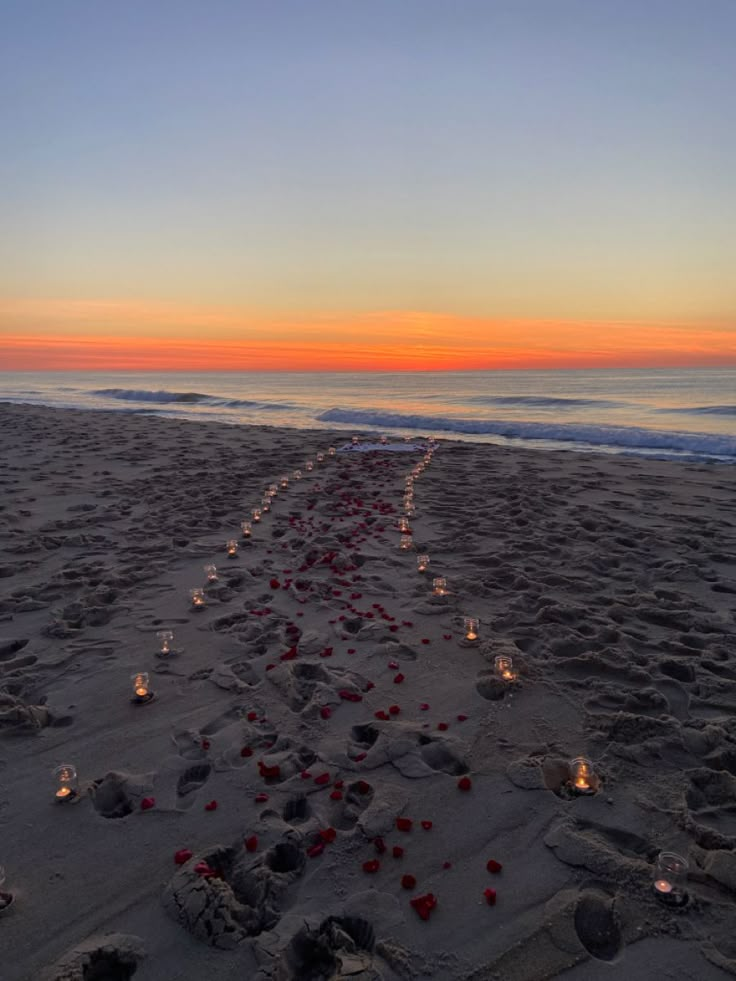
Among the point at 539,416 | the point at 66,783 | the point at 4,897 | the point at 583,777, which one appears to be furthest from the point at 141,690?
the point at 539,416

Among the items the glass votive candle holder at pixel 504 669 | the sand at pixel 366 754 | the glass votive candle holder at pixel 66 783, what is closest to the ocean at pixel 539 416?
the sand at pixel 366 754

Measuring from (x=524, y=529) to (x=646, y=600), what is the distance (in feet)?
7.17

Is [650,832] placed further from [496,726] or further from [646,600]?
[646,600]

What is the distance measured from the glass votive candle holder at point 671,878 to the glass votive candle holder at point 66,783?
2.66m

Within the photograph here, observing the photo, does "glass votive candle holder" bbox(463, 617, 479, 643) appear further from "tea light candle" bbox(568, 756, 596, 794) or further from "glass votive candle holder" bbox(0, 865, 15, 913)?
"glass votive candle holder" bbox(0, 865, 15, 913)

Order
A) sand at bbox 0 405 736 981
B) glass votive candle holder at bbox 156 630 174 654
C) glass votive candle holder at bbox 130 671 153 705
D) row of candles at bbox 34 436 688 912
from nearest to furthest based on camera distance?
1. sand at bbox 0 405 736 981
2. row of candles at bbox 34 436 688 912
3. glass votive candle holder at bbox 130 671 153 705
4. glass votive candle holder at bbox 156 630 174 654

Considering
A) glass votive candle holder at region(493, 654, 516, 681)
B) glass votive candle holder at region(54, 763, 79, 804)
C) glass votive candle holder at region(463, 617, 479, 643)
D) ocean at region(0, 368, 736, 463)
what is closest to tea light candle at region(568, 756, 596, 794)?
glass votive candle holder at region(493, 654, 516, 681)

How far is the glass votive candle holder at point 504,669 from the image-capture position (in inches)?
150

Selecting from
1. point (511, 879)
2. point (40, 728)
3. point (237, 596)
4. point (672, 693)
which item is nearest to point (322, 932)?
point (511, 879)

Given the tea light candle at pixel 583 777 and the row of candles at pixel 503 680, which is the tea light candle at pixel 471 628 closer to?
the row of candles at pixel 503 680

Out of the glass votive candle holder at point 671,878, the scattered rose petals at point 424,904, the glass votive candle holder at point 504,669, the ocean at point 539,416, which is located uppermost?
the ocean at point 539,416

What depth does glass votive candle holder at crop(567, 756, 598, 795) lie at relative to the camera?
2850mm

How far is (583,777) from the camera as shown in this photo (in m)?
2.86

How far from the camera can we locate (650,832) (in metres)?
2.60
